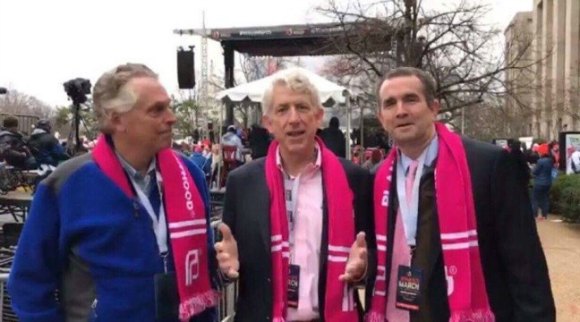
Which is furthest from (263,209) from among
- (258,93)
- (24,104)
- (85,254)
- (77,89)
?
(24,104)

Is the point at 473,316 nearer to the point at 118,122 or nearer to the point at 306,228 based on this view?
the point at 306,228

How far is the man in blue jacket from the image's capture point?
7.08 ft

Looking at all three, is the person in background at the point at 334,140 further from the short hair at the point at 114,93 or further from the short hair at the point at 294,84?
A: the short hair at the point at 114,93

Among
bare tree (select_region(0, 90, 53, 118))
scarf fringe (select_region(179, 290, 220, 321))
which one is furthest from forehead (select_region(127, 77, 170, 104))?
bare tree (select_region(0, 90, 53, 118))

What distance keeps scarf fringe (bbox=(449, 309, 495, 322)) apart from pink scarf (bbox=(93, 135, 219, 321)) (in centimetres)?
90

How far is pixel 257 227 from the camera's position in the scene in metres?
2.50

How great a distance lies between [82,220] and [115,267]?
0.19m

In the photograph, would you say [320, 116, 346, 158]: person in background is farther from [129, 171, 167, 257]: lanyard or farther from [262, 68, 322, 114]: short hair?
[129, 171, 167, 257]: lanyard

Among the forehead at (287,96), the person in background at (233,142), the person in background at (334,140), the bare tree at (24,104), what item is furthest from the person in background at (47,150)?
the bare tree at (24,104)

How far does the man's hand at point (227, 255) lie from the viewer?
7.81ft

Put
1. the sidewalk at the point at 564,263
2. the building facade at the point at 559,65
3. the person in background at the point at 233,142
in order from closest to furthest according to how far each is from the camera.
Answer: the sidewalk at the point at 564,263 < the person in background at the point at 233,142 < the building facade at the point at 559,65

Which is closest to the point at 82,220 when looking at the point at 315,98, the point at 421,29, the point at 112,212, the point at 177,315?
the point at 112,212

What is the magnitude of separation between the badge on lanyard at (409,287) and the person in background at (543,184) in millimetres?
13535

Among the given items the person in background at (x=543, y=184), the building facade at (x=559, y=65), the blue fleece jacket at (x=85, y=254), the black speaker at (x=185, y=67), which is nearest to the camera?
the blue fleece jacket at (x=85, y=254)
